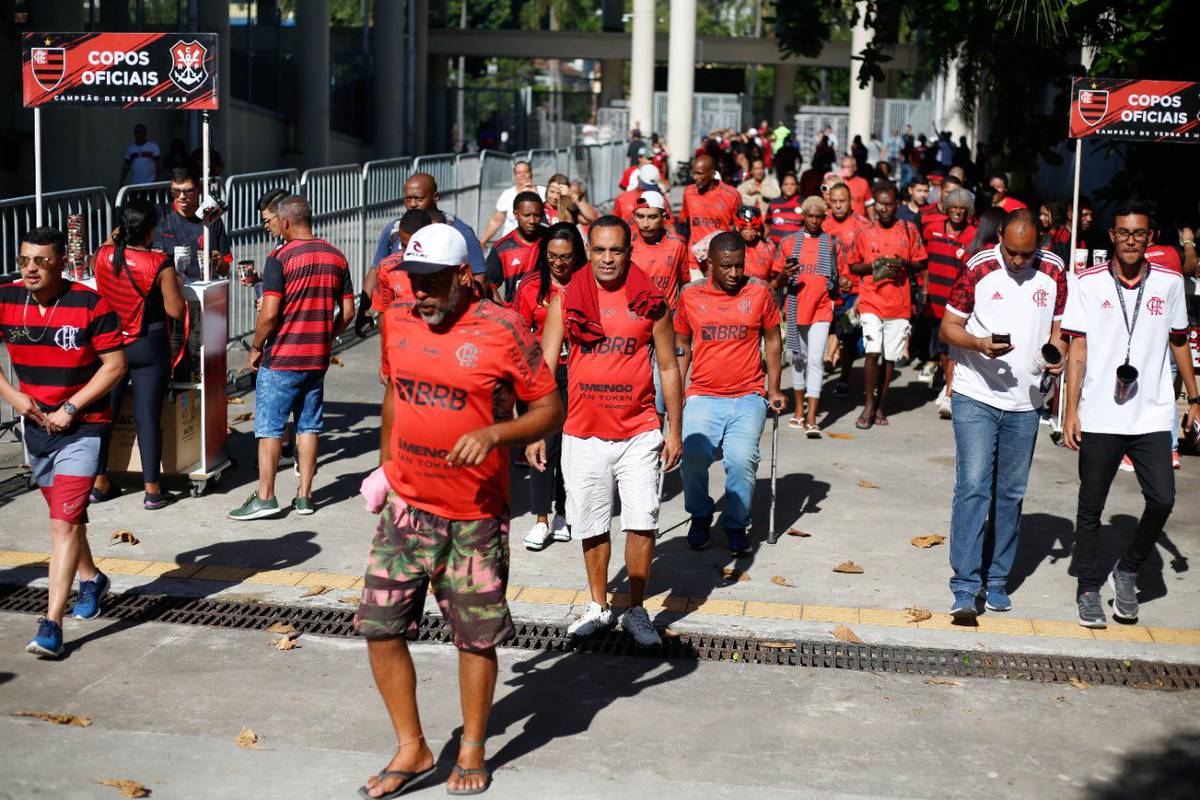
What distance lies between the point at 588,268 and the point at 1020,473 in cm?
237

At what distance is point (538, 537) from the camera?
8508 mm

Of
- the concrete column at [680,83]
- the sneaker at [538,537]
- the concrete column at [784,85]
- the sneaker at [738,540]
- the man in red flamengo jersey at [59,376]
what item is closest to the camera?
the man in red flamengo jersey at [59,376]

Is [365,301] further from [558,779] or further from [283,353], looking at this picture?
[558,779]

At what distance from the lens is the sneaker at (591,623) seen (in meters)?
7.00

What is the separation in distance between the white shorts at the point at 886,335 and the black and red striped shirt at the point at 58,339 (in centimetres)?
719

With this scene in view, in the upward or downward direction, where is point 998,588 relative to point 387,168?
downward

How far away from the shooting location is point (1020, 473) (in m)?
7.35

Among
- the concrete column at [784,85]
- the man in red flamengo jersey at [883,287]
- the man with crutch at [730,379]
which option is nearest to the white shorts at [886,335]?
the man in red flamengo jersey at [883,287]

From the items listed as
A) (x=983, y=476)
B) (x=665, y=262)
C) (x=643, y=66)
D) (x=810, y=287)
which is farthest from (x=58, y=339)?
(x=643, y=66)

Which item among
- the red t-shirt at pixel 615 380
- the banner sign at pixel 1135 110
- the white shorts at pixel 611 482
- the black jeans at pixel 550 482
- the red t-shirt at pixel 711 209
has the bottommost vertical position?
the black jeans at pixel 550 482

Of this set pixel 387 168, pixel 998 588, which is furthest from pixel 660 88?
pixel 998 588

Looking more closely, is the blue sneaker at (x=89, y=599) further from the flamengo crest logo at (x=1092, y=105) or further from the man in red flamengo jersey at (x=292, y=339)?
the flamengo crest logo at (x=1092, y=105)

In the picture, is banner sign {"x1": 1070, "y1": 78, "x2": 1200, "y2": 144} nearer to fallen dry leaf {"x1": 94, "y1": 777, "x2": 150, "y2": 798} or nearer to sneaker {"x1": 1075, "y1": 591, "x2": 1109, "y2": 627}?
sneaker {"x1": 1075, "y1": 591, "x2": 1109, "y2": 627}

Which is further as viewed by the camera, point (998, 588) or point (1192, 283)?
point (1192, 283)
